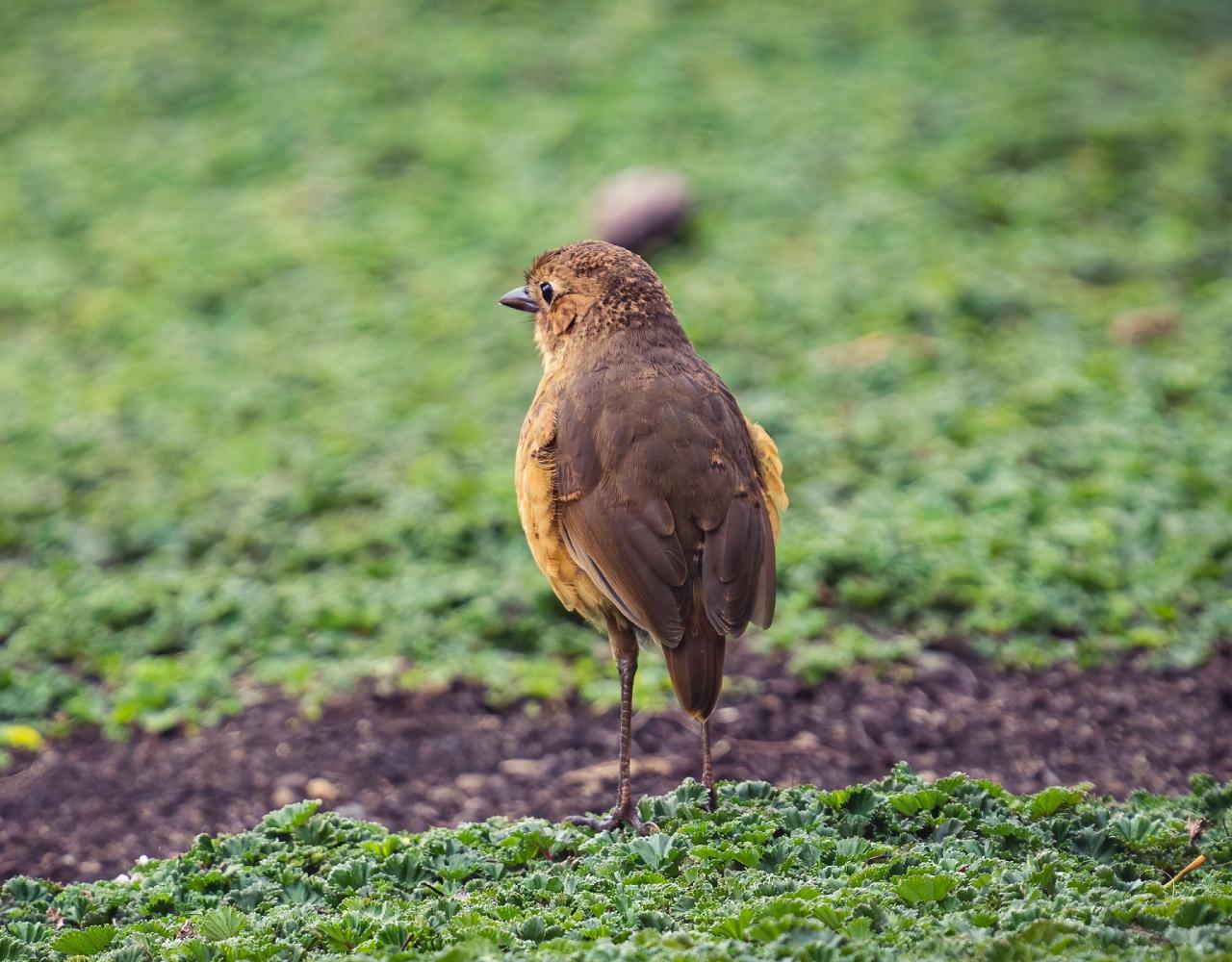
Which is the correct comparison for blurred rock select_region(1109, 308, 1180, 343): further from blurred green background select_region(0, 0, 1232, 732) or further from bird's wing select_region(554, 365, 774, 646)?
bird's wing select_region(554, 365, 774, 646)

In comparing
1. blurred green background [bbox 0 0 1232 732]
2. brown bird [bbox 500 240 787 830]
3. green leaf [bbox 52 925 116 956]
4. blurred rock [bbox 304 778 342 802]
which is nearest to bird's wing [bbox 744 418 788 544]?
brown bird [bbox 500 240 787 830]

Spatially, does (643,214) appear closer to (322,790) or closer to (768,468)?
(768,468)

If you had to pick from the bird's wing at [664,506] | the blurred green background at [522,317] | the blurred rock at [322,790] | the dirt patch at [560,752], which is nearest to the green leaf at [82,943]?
the dirt patch at [560,752]

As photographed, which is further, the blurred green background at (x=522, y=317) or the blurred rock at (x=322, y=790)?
the blurred green background at (x=522, y=317)

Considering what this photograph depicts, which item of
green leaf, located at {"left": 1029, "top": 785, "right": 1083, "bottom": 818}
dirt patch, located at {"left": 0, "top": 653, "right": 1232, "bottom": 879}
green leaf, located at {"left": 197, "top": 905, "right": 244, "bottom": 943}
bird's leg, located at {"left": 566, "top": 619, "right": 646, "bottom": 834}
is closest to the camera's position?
green leaf, located at {"left": 197, "top": 905, "right": 244, "bottom": 943}

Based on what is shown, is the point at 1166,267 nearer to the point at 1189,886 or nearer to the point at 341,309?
the point at 341,309

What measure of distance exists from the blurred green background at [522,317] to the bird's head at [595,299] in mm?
1612

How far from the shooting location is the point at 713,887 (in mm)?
3867

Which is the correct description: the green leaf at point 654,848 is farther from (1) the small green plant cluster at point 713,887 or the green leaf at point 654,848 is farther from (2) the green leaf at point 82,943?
(2) the green leaf at point 82,943

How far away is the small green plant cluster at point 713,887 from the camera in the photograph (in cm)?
341

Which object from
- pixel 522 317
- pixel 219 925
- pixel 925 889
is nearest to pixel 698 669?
pixel 925 889

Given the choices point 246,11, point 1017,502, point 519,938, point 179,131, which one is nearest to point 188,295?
point 179,131

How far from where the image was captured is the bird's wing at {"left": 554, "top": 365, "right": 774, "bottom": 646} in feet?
14.5

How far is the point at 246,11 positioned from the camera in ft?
43.9
